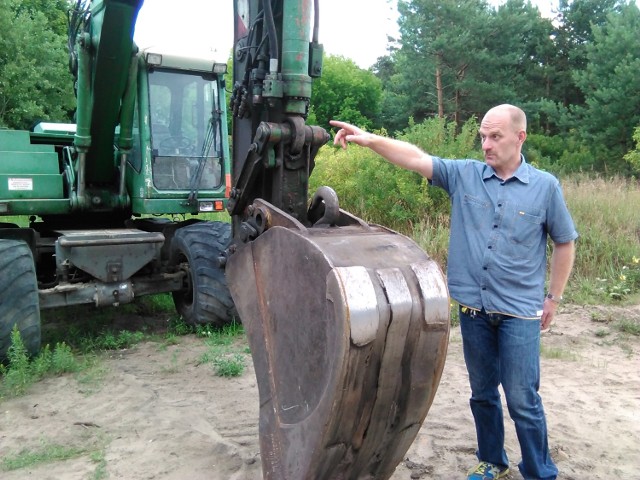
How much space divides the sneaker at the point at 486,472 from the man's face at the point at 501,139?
1.54 metres

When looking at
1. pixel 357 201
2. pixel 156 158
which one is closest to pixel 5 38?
pixel 357 201

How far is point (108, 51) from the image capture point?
199 inches

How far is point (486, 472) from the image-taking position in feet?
10.8

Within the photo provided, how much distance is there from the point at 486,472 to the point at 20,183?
4.62 m

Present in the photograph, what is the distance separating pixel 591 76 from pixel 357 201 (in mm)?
15392

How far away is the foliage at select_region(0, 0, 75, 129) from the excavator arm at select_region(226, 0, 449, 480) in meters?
22.4

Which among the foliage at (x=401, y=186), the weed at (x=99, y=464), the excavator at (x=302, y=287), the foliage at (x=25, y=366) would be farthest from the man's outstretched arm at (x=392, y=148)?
the foliage at (x=401, y=186)

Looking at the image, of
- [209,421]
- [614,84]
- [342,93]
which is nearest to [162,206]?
[209,421]

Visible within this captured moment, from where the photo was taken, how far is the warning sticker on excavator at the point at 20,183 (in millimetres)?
5672

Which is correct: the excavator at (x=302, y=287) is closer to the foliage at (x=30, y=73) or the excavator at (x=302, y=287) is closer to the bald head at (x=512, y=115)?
the bald head at (x=512, y=115)

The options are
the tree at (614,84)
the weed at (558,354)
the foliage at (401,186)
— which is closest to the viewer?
the weed at (558,354)

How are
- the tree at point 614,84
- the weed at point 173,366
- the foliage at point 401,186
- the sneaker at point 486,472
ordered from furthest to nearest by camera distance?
1. the tree at point 614,84
2. the foliage at point 401,186
3. the weed at point 173,366
4. the sneaker at point 486,472

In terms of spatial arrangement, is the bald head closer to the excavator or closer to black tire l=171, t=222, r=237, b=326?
the excavator

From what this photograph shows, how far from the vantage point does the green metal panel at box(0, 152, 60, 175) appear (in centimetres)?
573
